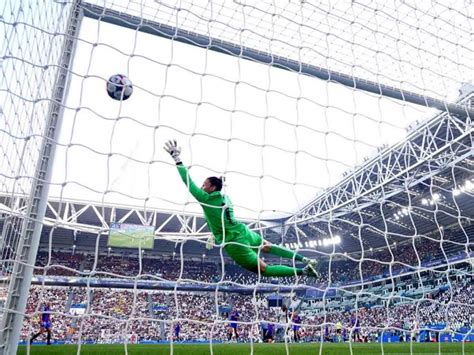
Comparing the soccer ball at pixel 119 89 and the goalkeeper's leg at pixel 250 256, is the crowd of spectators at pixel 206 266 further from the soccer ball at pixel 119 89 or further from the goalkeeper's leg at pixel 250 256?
the soccer ball at pixel 119 89

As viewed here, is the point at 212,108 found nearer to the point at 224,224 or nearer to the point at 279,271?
the point at 224,224

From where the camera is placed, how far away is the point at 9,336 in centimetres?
296

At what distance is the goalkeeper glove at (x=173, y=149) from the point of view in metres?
3.43

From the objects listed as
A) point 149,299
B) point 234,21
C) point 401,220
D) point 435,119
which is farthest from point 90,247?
point 234,21

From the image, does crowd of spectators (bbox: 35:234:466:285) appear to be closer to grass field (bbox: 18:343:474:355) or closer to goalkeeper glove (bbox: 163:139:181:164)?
grass field (bbox: 18:343:474:355)

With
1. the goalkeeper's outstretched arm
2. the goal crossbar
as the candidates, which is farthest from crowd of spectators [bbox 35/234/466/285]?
the goalkeeper's outstretched arm

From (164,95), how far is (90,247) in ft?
96.3

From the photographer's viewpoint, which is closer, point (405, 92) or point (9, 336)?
point (9, 336)

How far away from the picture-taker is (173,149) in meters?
3.42

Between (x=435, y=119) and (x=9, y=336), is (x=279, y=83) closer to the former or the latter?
(x=9, y=336)

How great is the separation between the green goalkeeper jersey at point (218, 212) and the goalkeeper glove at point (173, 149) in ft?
0.35

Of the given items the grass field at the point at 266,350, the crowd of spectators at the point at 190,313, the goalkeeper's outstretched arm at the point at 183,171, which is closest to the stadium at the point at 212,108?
the goalkeeper's outstretched arm at the point at 183,171

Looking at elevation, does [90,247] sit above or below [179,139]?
above

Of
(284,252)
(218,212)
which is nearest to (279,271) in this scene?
(284,252)
